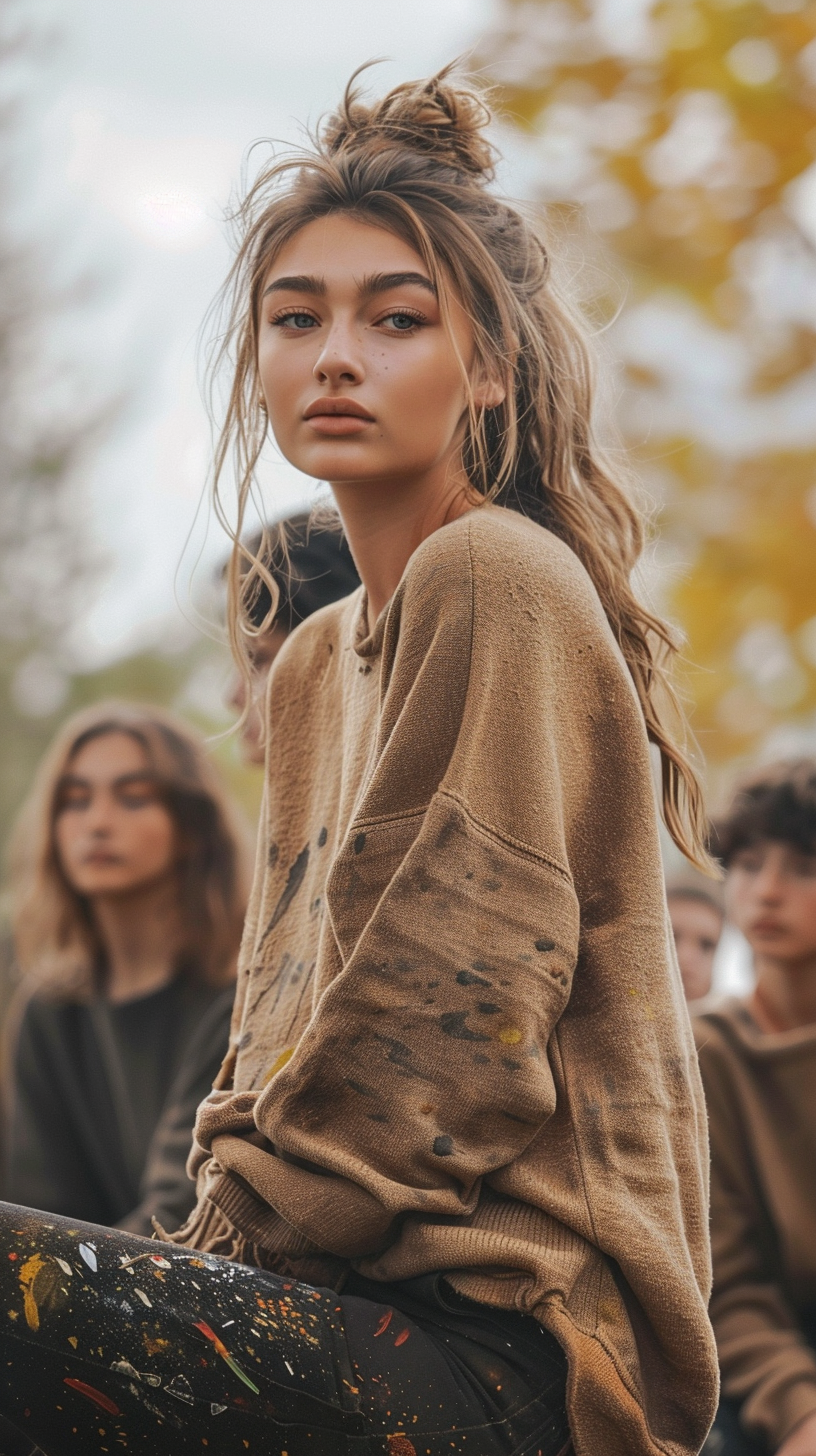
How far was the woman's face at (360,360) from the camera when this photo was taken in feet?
5.84

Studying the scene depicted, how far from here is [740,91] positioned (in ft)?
22.1

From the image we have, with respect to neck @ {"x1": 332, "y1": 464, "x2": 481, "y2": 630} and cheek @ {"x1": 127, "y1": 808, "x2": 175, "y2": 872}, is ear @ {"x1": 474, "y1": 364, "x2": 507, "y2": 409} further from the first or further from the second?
cheek @ {"x1": 127, "y1": 808, "x2": 175, "y2": 872}

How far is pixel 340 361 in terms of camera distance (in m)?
1.77

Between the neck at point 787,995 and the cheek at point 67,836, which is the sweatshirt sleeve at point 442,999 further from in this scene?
the cheek at point 67,836

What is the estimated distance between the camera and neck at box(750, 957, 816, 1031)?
3.56m

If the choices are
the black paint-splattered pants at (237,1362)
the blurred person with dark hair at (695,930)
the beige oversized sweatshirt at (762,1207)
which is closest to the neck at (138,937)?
the blurred person with dark hair at (695,930)

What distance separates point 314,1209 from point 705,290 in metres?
6.25

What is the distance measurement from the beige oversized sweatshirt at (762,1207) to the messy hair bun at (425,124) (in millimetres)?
1778

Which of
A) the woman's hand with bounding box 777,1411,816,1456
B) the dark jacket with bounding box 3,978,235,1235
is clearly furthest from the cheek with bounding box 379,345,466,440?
the dark jacket with bounding box 3,978,235,1235

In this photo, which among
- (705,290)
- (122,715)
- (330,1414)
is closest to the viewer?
(330,1414)

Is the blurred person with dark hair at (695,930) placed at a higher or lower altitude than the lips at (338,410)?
lower

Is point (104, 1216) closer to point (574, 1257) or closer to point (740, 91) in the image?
point (574, 1257)

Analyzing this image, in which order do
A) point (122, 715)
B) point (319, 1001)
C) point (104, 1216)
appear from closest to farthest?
point (319, 1001) → point (104, 1216) → point (122, 715)

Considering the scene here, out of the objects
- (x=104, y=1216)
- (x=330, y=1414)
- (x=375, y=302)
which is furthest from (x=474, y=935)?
(x=104, y=1216)
